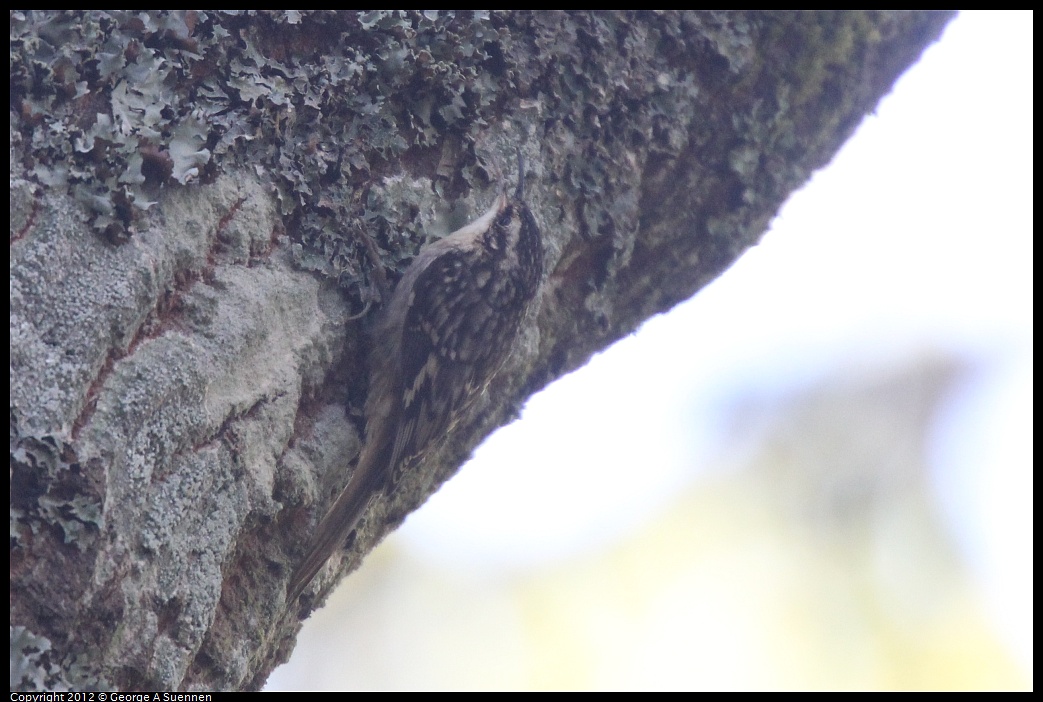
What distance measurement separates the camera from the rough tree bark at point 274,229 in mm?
1511

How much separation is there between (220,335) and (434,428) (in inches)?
37.3

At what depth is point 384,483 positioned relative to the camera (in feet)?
7.68

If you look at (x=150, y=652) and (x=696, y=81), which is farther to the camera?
(x=696, y=81)

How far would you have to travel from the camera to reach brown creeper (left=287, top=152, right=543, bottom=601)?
2.30m

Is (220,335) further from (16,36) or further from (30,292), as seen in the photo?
(16,36)

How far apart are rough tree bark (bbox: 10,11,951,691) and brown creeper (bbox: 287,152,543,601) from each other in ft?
0.23

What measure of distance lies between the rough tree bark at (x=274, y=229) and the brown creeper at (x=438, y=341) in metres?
0.07

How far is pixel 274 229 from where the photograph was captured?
199 cm

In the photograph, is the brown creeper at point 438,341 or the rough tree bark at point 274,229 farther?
the brown creeper at point 438,341

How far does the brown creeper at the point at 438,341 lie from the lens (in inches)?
90.7

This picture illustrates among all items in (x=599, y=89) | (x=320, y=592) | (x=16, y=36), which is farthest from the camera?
(x=599, y=89)

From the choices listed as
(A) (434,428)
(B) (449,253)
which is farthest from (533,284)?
(A) (434,428)

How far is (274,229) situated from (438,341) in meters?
0.96
